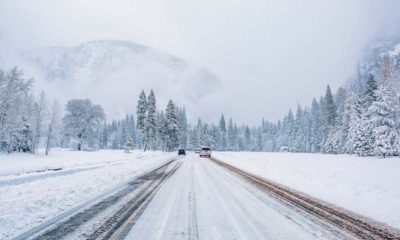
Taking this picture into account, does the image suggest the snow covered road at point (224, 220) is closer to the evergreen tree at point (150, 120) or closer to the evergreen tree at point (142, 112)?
the evergreen tree at point (150, 120)

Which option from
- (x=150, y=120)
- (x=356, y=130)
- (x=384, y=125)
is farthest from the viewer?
(x=150, y=120)

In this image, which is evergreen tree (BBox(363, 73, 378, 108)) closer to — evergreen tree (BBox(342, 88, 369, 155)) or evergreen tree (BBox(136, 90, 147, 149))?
evergreen tree (BBox(342, 88, 369, 155))

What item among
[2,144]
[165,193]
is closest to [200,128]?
[2,144]

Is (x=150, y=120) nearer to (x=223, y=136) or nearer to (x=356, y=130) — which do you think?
(x=356, y=130)

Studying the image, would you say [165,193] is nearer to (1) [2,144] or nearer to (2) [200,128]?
(1) [2,144]

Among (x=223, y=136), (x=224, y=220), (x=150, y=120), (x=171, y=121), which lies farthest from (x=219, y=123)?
(x=224, y=220)

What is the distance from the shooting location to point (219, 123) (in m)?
143

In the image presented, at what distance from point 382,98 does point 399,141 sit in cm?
676

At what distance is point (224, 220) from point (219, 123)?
136 metres

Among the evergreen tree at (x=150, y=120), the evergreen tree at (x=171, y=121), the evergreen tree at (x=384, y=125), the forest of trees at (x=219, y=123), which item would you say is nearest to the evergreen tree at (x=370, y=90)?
the forest of trees at (x=219, y=123)

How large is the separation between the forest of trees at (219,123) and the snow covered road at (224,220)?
4172 centimetres

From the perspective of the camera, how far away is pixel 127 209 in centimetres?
959

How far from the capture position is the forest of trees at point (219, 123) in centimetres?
4550

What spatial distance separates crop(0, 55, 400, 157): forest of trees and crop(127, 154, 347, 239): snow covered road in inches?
1643
